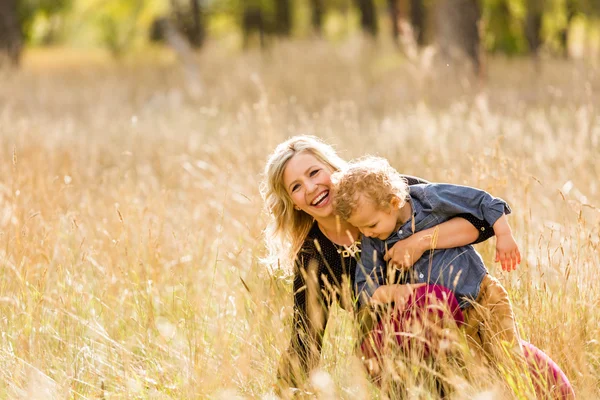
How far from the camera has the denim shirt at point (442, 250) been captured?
2617 mm

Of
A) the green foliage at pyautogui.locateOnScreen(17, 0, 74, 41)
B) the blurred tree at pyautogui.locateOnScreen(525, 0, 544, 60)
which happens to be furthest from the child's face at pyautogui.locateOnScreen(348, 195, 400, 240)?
the green foliage at pyautogui.locateOnScreen(17, 0, 74, 41)

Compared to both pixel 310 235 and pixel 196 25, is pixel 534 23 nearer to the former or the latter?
pixel 196 25

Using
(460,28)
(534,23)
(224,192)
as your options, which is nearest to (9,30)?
(460,28)

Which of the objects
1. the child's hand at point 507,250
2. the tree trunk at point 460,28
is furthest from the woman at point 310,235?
the tree trunk at point 460,28

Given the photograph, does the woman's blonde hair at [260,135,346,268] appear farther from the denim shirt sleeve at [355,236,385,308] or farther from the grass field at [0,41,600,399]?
the denim shirt sleeve at [355,236,385,308]

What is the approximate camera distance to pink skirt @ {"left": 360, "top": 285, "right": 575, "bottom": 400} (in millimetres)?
2377

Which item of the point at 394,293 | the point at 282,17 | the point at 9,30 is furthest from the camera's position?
the point at 282,17

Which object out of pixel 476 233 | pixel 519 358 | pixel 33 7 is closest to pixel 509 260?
pixel 476 233

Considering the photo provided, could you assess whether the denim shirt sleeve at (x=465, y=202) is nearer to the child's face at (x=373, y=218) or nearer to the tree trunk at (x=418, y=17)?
the child's face at (x=373, y=218)

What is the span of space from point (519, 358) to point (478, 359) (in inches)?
6.4

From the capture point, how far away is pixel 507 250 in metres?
2.59

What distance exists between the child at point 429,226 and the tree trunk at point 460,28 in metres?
8.96

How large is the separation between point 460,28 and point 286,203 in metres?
9.13

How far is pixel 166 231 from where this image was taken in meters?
4.36
